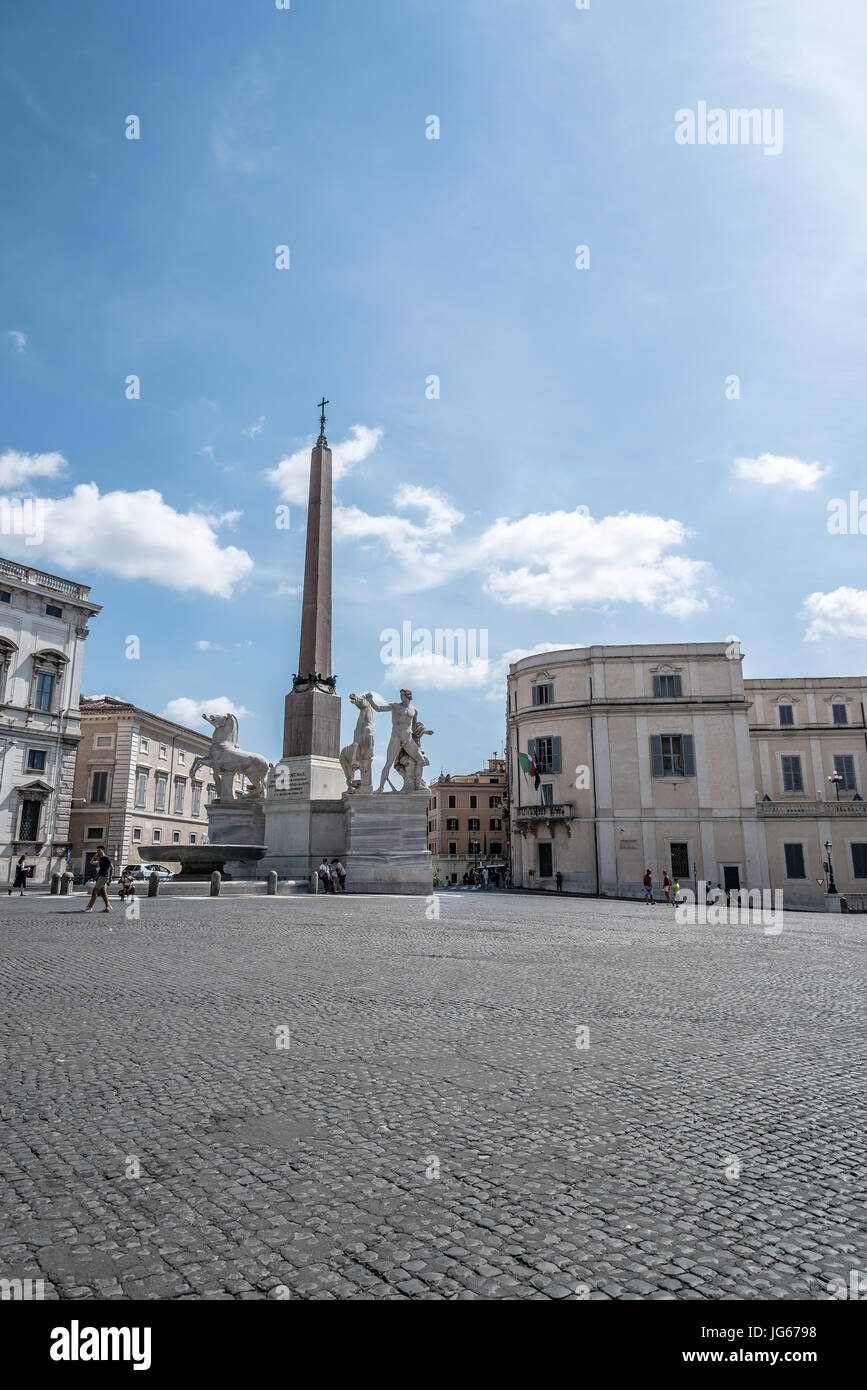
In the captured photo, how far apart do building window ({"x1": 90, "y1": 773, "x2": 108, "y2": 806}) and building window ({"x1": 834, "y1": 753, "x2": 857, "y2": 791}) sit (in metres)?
37.2

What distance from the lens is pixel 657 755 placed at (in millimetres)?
36594

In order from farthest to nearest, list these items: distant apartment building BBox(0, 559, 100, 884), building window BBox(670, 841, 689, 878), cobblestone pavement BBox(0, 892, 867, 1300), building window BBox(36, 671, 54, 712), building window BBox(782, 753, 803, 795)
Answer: building window BBox(782, 753, 803, 795) → building window BBox(36, 671, 54, 712) → building window BBox(670, 841, 689, 878) → distant apartment building BBox(0, 559, 100, 884) → cobblestone pavement BBox(0, 892, 867, 1300)

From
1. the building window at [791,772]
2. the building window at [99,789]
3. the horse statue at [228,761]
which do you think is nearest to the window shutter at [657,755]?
the building window at [791,772]

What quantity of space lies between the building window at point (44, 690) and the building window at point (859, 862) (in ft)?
121

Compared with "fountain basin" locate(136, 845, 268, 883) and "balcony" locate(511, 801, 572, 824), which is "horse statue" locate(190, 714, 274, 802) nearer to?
"fountain basin" locate(136, 845, 268, 883)

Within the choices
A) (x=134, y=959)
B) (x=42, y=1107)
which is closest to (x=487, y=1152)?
(x=42, y=1107)

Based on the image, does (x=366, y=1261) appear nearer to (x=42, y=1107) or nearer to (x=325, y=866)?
(x=42, y=1107)

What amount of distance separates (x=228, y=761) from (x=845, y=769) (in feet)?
102

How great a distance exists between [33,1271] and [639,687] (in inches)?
1455

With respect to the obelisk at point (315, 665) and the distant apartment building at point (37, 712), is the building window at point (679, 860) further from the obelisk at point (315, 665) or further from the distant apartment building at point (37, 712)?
the distant apartment building at point (37, 712)

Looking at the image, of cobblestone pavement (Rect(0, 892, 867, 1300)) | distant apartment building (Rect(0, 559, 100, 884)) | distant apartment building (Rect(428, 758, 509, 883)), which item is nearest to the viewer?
cobblestone pavement (Rect(0, 892, 867, 1300))

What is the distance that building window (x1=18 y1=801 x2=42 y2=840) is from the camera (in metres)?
35.2

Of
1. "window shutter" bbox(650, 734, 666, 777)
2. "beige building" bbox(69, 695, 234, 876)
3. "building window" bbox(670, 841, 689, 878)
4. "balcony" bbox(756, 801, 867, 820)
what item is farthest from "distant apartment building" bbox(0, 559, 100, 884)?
"balcony" bbox(756, 801, 867, 820)

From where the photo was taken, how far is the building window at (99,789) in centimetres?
4297
